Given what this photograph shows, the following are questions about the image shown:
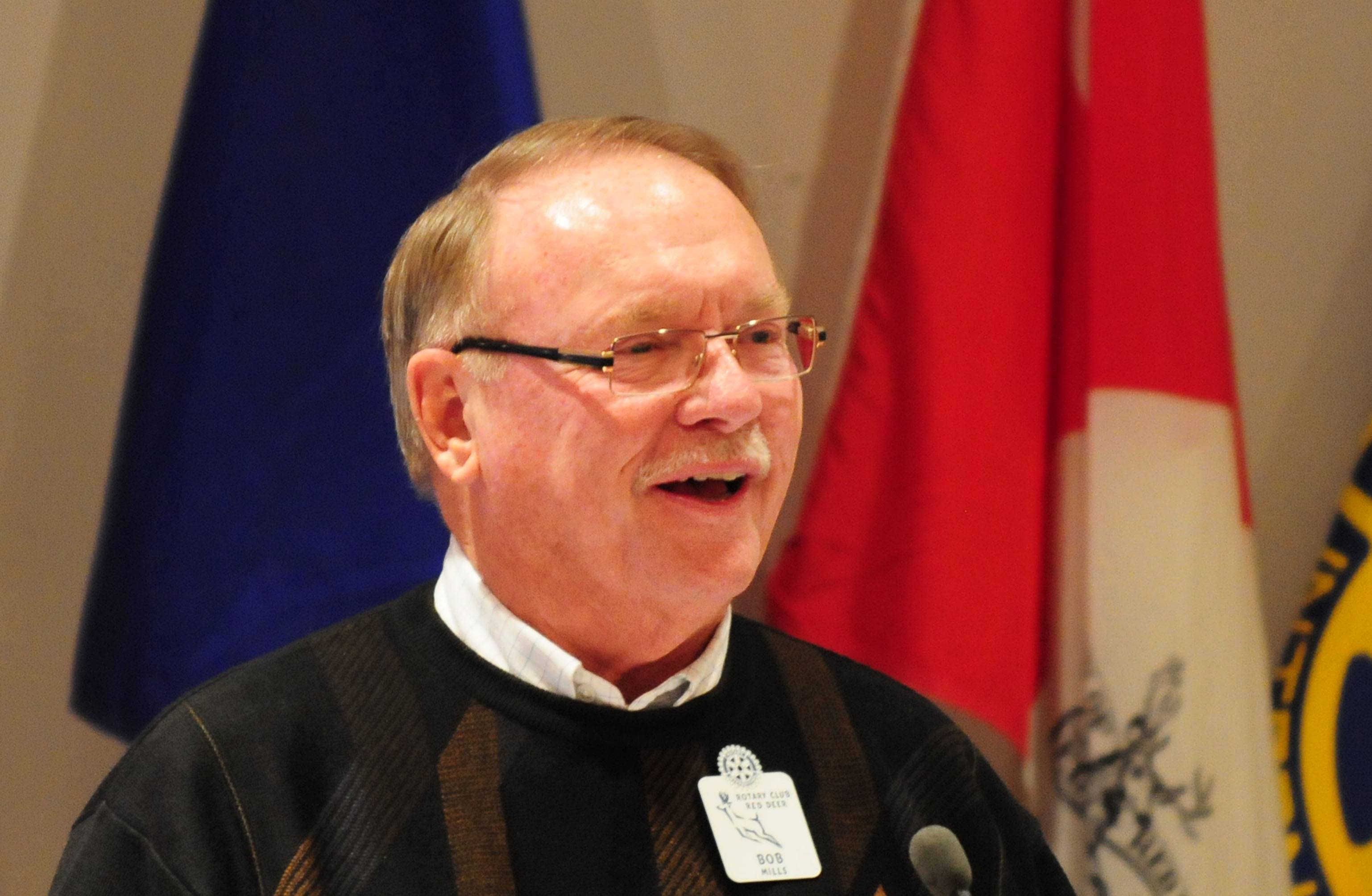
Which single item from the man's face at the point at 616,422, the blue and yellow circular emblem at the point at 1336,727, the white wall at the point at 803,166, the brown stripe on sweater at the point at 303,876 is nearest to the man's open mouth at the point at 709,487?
the man's face at the point at 616,422

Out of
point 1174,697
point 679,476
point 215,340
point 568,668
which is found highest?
point 215,340

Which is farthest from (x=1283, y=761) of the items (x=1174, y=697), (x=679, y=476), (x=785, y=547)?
(x=679, y=476)

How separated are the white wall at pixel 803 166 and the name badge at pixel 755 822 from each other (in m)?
0.91

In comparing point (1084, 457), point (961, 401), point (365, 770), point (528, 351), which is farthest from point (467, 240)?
point (1084, 457)

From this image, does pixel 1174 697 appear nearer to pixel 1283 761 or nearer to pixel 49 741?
pixel 1283 761

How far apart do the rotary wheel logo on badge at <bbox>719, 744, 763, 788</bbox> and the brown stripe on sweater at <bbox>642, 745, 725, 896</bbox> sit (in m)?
0.02

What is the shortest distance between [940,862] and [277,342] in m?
1.04

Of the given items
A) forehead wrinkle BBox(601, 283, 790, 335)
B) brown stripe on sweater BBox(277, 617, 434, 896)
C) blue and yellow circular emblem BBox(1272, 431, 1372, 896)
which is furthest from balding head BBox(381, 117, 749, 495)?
blue and yellow circular emblem BBox(1272, 431, 1372, 896)

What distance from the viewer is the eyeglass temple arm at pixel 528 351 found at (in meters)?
1.30

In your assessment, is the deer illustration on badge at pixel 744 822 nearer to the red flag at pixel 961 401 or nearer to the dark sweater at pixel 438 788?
the dark sweater at pixel 438 788

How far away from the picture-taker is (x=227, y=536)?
1.66 m

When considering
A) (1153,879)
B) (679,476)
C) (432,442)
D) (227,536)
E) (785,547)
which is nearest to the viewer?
(679,476)

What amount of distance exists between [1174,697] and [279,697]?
1.19m

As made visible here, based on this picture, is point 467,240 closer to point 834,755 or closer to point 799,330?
point 799,330
